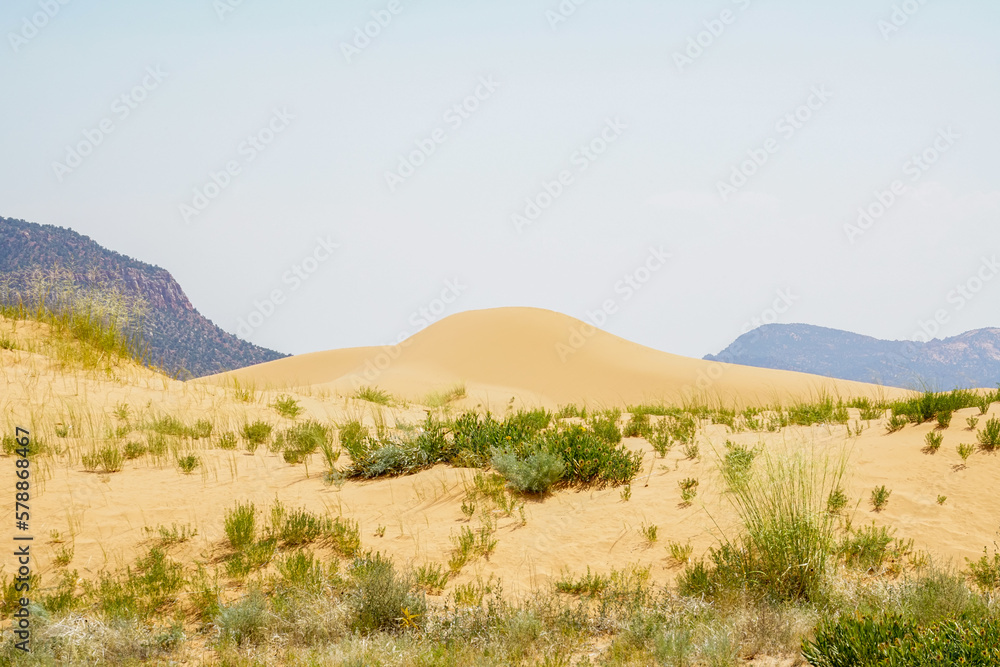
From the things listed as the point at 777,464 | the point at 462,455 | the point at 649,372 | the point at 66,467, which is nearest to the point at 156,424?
the point at 66,467

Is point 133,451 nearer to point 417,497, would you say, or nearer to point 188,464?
point 188,464

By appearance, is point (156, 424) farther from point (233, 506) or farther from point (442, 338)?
point (442, 338)

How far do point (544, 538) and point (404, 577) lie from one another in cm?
157

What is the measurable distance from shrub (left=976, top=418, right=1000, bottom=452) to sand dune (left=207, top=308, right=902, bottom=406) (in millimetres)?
17599

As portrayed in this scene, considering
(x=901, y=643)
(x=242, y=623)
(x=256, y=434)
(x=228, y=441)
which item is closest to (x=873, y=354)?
(x=256, y=434)

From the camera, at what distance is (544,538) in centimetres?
585

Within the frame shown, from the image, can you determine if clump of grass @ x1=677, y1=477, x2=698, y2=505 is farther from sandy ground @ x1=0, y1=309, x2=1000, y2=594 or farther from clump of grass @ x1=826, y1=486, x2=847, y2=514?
clump of grass @ x1=826, y1=486, x2=847, y2=514

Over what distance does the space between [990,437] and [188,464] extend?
991 cm

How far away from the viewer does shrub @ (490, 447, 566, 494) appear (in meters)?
6.81

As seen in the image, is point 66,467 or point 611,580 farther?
point 66,467

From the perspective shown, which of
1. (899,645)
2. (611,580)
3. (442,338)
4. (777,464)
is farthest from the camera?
(442,338)

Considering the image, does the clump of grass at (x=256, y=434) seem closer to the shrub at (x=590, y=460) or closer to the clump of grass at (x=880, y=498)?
the shrub at (x=590, y=460)

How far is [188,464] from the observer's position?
7.89m

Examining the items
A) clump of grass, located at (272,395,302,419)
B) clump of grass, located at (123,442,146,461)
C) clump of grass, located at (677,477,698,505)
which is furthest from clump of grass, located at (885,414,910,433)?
clump of grass, located at (123,442,146,461)
